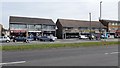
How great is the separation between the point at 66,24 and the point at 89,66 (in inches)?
2905

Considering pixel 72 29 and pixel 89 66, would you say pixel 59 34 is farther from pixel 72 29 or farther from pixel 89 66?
pixel 89 66

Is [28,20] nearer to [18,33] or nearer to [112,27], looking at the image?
[18,33]

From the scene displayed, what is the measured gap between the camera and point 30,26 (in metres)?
75.4

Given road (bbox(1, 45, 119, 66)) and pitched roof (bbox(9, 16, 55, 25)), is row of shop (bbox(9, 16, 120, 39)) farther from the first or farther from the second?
road (bbox(1, 45, 119, 66))

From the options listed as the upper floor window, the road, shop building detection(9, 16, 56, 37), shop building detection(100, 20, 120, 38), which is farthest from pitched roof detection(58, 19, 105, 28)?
the road

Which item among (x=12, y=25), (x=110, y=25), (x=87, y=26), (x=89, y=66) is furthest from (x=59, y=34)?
(x=89, y=66)

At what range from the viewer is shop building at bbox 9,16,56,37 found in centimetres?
7225

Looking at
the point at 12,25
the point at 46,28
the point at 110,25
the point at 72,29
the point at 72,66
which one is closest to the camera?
the point at 72,66

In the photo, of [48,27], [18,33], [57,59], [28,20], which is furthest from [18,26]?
[57,59]

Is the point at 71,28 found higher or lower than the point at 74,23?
lower

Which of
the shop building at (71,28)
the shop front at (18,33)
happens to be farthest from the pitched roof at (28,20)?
the shop building at (71,28)

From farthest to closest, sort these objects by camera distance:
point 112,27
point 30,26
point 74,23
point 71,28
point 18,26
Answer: point 112,27, point 74,23, point 71,28, point 30,26, point 18,26

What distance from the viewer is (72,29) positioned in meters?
83.1

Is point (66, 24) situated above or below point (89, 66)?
above
